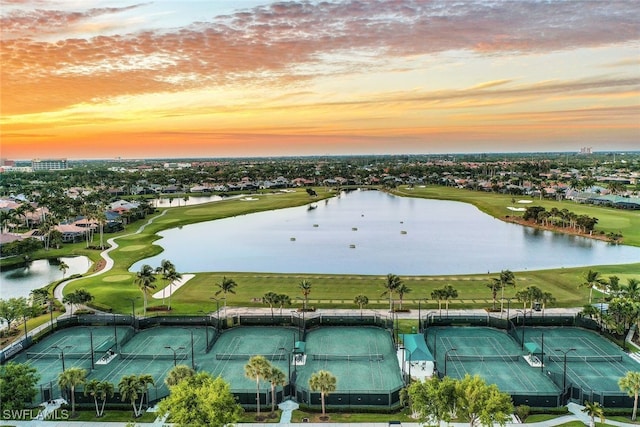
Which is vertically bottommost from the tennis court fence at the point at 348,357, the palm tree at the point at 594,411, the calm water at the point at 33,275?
the calm water at the point at 33,275

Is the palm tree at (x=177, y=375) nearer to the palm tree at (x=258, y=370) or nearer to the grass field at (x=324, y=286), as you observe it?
the palm tree at (x=258, y=370)

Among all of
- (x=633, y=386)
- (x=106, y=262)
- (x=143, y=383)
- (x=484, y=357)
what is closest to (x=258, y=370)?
(x=143, y=383)

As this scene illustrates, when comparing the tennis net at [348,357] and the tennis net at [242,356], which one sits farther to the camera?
the tennis net at [242,356]

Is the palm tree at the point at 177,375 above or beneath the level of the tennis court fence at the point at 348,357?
above

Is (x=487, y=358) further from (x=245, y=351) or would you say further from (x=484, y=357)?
(x=245, y=351)

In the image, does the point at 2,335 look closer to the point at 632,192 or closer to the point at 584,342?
the point at 584,342

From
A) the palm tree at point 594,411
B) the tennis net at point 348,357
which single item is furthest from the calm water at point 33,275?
the palm tree at point 594,411

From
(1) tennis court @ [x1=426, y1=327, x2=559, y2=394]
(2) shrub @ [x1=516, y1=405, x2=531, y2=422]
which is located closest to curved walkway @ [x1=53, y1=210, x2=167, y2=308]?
(1) tennis court @ [x1=426, y1=327, x2=559, y2=394]
